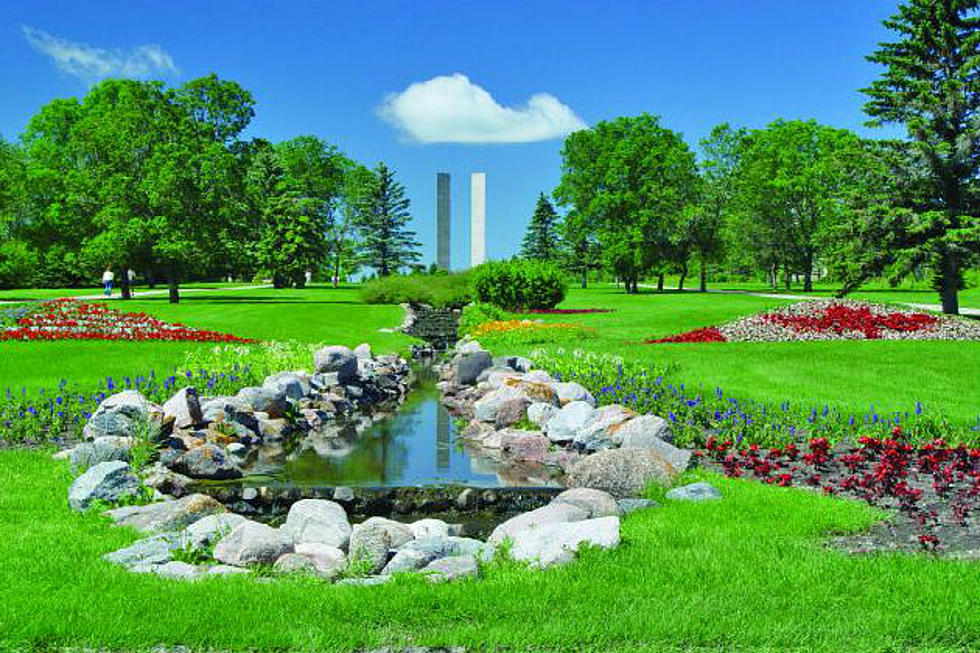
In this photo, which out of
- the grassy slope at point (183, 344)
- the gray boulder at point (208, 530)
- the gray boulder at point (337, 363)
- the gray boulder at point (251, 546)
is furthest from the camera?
the gray boulder at point (337, 363)

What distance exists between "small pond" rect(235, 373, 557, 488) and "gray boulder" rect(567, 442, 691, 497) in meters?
1.09

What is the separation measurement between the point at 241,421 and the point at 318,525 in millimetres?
5144

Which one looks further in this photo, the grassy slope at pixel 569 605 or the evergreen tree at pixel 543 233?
the evergreen tree at pixel 543 233

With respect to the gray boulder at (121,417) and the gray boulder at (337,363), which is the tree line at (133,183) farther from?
the gray boulder at (121,417)

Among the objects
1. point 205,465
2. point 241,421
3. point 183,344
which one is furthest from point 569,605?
point 183,344

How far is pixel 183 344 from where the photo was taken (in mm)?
18312

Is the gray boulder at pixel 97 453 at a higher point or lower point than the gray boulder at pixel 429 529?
higher

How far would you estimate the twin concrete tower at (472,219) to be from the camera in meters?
64.2

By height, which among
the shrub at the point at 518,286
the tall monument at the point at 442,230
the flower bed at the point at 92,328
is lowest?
the flower bed at the point at 92,328

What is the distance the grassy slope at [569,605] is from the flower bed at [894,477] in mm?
672

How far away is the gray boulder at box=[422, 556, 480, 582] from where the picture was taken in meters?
5.18

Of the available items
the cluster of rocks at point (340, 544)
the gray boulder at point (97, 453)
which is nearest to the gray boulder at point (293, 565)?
the cluster of rocks at point (340, 544)

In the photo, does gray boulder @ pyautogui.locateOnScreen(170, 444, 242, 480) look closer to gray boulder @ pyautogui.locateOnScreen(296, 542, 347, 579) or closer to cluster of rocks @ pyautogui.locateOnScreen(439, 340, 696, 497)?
cluster of rocks @ pyautogui.locateOnScreen(439, 340, 696, 497)

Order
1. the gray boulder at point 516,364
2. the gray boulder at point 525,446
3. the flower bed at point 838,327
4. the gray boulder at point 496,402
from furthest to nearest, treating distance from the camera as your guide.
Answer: the flower bed at point 838,327, the gray boulder at point 516,364, the gray boulder at point 496,402, the gray boulder at point 525,446
